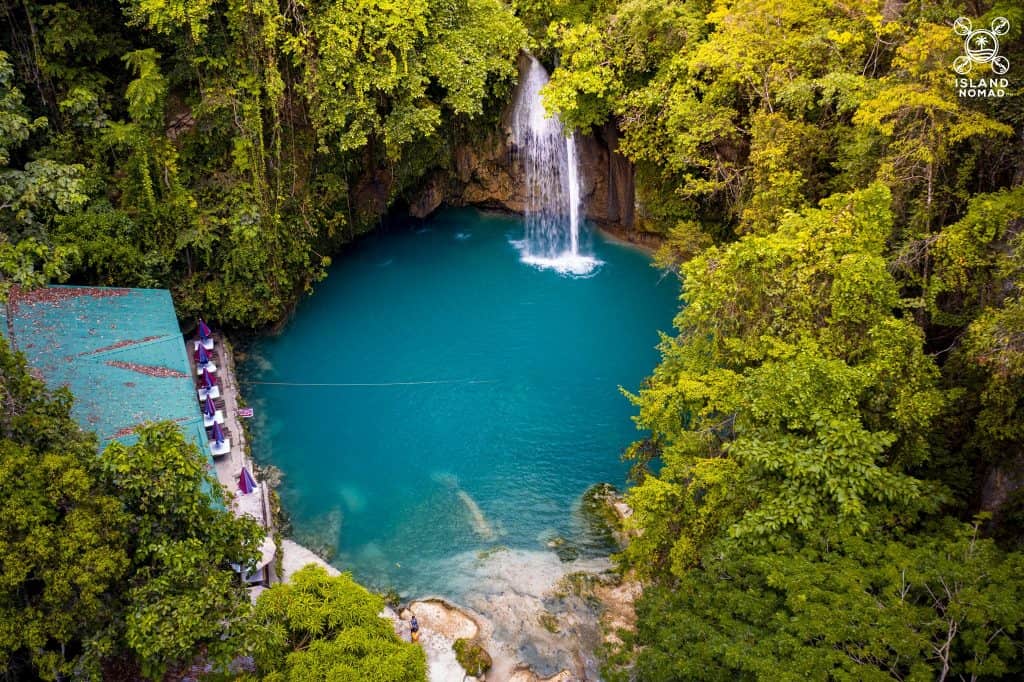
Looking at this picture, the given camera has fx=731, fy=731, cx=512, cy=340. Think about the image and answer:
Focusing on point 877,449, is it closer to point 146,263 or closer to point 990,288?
point 990,288

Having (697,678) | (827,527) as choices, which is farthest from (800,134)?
(697,678)

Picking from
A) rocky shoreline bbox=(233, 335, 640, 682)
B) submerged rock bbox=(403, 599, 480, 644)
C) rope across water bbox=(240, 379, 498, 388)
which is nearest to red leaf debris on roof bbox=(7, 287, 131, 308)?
rope across water bbox=(240, 379, 498, 388)

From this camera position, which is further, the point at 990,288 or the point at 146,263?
the point at 146,263

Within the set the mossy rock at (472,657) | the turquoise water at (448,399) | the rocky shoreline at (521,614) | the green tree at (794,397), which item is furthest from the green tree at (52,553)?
the green tree at (794,397)

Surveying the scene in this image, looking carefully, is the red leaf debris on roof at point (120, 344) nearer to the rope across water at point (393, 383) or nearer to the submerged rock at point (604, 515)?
the rope across water at point (393, 383)

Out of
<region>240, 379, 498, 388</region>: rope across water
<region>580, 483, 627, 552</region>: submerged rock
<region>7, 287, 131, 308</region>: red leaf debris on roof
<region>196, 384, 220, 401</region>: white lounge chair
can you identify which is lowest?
<region>580, 483, 627, 552</region>: submerged rock

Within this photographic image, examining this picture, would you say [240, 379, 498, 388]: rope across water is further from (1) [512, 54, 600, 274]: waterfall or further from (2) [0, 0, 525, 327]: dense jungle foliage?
(1) [512, 54, 600, 274]: waterfall
